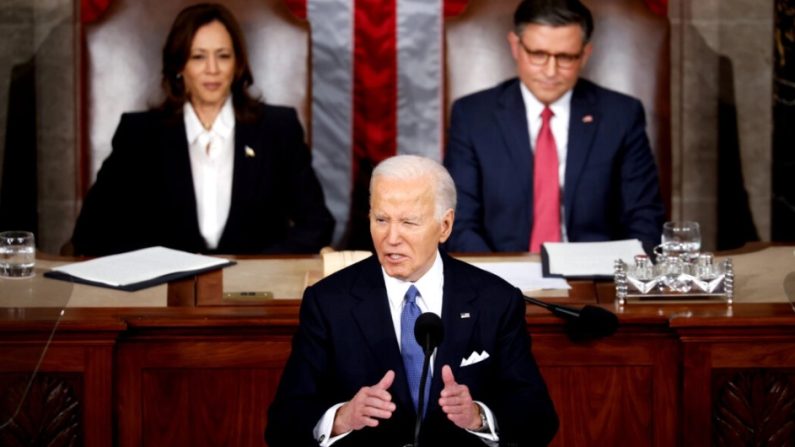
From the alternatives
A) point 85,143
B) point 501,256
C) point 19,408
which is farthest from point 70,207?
point 19,408

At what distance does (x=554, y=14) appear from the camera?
492cm

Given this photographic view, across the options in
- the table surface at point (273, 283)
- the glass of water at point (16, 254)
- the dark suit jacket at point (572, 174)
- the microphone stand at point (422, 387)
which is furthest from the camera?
the dark suit jacket at point (572, 174)

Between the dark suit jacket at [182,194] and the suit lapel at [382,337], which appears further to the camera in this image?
the dark suit jacket at [182,194]

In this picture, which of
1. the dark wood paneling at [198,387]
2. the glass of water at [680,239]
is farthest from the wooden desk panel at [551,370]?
the glass of water at [680,239]

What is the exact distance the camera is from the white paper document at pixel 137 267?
3.80m

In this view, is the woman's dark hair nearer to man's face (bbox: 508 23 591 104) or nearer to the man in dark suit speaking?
man's face (bbox: 508 23 591 104)

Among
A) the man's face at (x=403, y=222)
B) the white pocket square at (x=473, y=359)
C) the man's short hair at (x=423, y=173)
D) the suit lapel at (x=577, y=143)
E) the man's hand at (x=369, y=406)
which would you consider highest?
the suit lapel at (x=577, y=143)

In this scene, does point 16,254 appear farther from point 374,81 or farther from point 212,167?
point 374,81

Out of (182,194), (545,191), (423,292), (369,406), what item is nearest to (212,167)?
(182,194)

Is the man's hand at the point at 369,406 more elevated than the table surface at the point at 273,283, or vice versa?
the table surface at the point at 273,283

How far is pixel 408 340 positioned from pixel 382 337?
6 centimetres

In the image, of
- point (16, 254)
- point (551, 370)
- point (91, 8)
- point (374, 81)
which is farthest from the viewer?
point (374, 81)

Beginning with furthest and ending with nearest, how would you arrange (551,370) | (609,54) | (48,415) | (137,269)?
1. (609,54)
2. (137,269)
3. (551,370)
4. (48,415)

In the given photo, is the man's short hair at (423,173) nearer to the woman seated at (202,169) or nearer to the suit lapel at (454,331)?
the suit lapel at (454,331)
